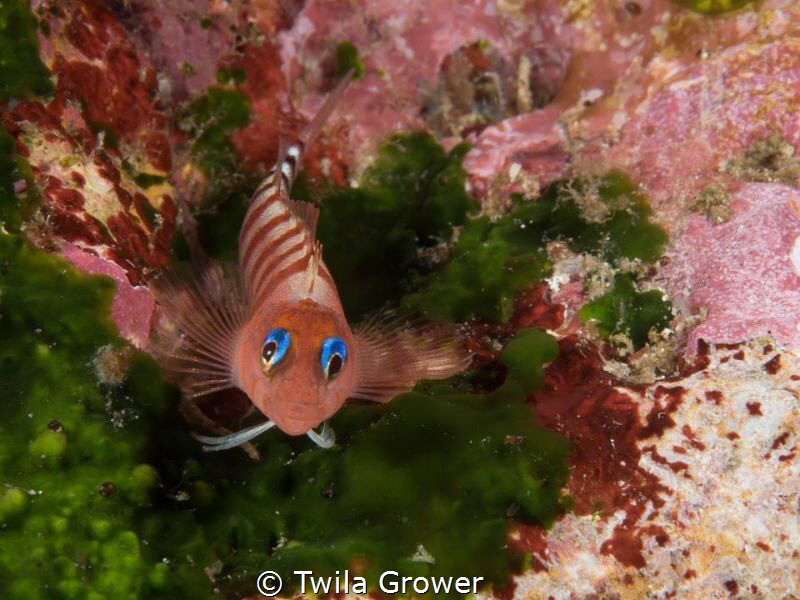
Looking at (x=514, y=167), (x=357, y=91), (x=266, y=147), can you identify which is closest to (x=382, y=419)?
(x=514, y=167)

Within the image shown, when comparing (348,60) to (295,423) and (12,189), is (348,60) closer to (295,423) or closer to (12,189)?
(12,189)

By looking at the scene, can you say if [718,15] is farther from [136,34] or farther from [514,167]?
[136,34]

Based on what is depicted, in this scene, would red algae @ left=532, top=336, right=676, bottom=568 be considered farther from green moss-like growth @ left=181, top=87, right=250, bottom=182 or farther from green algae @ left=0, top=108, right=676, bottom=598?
green moss-like growth @ left=181, top=87, right=250, bottom=182

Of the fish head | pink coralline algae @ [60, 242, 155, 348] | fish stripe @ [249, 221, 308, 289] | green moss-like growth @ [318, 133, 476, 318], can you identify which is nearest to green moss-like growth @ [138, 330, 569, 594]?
the fish head

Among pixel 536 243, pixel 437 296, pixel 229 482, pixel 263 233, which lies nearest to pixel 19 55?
pixel 263 233

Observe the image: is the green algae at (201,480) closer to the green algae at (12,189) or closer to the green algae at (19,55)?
the green algae at (12,189)
